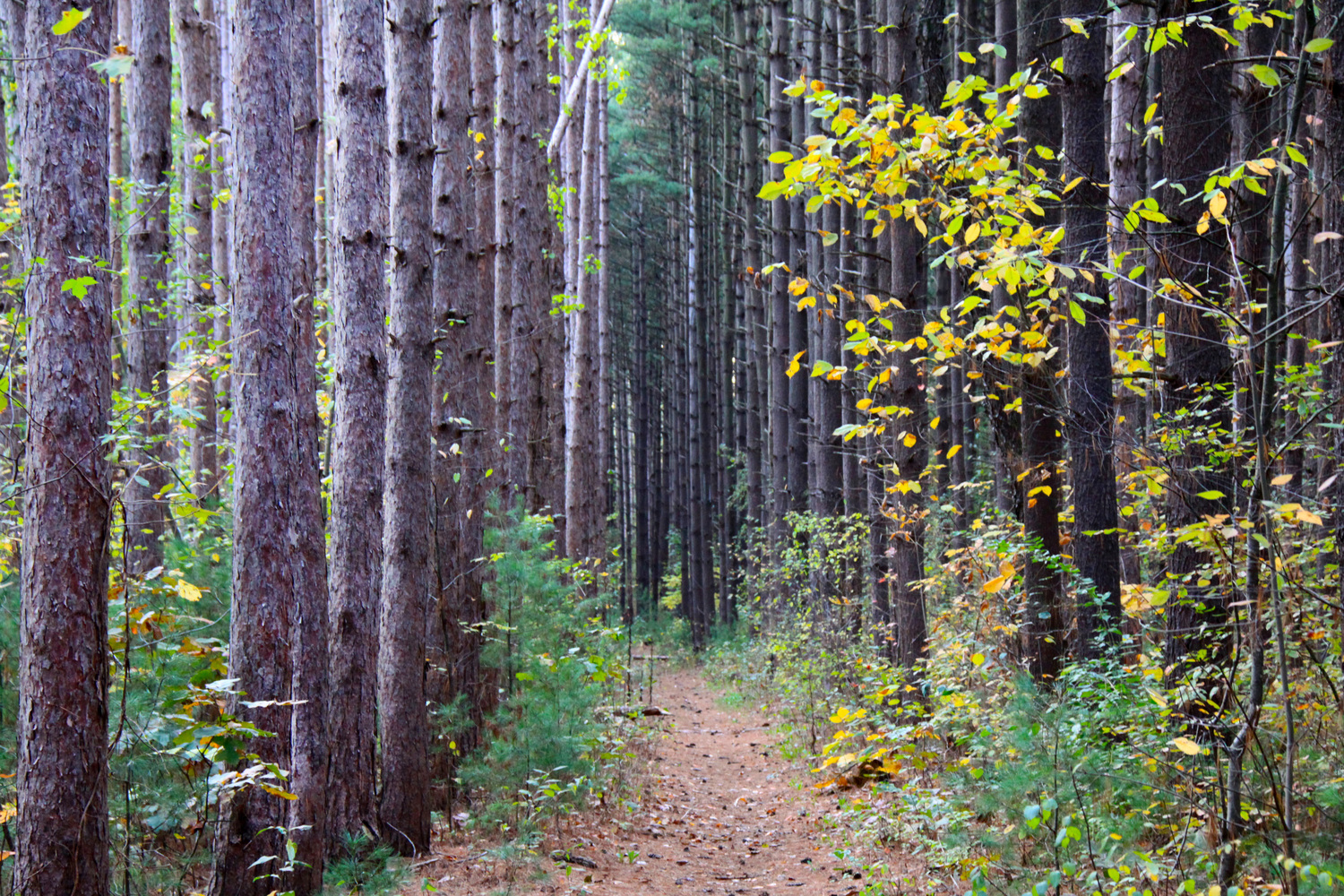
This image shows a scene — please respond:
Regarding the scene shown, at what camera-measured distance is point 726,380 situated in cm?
2353

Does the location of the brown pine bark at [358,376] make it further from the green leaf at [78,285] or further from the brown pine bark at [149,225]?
the brown pine bark at [149,225]

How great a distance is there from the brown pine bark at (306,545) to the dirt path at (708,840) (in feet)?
3.24

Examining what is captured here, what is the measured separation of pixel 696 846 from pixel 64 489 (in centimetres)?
527

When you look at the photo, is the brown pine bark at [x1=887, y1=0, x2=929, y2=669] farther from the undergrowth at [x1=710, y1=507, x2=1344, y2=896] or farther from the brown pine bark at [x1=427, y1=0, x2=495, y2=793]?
the brown pine bark at [x1=427, y1=0, x2=495, y2=793]

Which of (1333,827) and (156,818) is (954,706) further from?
(156,818)

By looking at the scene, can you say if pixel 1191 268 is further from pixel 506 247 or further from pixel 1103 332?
pixel 506 247

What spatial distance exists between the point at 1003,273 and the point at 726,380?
19373 mm

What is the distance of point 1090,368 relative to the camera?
6434 millimetres

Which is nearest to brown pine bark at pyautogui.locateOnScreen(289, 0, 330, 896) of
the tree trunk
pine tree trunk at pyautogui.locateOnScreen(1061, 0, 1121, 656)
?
pine tree trunk at pyautogui.locateOnScreen(1061, 0, 1121, 656)

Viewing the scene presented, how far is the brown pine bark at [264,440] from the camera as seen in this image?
4.35 meters

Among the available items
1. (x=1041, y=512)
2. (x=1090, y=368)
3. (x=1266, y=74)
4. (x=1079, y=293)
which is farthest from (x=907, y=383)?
(x=1266, y=74)

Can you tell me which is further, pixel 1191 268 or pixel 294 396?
pixel 1191 268

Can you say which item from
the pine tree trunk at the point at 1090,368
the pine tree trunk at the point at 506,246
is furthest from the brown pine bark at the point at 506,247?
the pine tree trunk at the point at 1090,368

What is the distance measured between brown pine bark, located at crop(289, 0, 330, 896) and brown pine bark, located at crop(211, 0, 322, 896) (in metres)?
0.03
